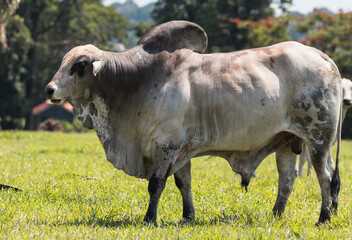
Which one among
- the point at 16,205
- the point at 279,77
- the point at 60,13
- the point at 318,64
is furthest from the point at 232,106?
the point at 60,13

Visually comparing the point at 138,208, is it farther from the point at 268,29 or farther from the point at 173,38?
the point at 268,29

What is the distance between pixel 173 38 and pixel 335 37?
69.7 feet

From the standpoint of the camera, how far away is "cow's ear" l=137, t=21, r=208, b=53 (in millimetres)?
4844

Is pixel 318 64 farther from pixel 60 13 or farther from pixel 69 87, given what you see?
pixel 60 13

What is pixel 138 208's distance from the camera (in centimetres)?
540

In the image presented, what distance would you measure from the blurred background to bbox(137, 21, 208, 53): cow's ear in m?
20.6

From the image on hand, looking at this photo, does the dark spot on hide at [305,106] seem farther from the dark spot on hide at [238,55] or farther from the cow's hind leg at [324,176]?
the dark spot on hide at [238,55]

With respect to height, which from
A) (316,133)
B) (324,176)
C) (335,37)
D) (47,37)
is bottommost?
(47,37)

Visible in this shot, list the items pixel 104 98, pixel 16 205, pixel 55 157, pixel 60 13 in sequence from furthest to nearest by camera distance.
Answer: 1. pixel 60 13
2. pixel 55 157
3. pixel 16 205
4. pixel 104 98

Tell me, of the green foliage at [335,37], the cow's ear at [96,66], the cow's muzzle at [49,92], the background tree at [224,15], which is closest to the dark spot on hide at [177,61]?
the cow's ear at [96,66]

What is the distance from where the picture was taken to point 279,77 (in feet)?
16.0

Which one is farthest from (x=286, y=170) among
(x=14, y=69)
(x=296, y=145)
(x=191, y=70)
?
(x=14, y=69)

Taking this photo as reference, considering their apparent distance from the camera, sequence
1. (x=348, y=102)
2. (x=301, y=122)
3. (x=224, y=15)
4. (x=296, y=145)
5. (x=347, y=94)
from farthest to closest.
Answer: (x=224, y=15)
(x=347, y=94)
(x=348, y=102)
(x=296, y=145)
(x=301, y=122)

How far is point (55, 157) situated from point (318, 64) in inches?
255
